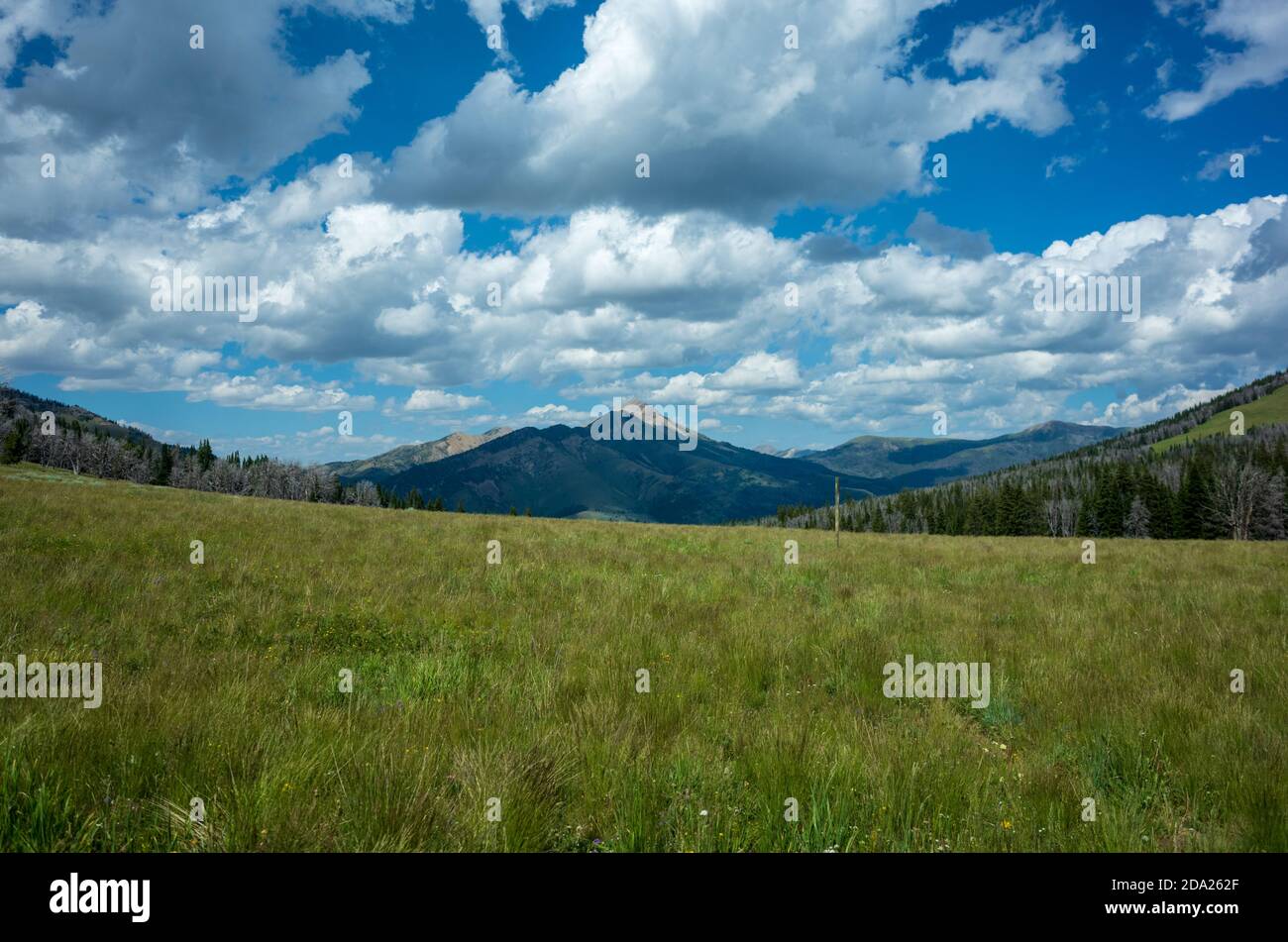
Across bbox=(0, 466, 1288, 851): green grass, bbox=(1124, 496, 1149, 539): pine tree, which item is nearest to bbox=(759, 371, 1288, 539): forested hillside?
bbox=(1124, 496, 1149, 539): pine tree

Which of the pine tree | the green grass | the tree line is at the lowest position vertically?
the pine tree

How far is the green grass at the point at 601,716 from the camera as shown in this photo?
3.14 meters

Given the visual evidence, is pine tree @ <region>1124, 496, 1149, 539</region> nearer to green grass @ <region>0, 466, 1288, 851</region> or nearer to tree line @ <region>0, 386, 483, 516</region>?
green grass @ <region>0, 466, 1288, 851</region>

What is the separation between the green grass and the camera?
314 centimetres

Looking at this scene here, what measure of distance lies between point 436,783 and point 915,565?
1590 cm

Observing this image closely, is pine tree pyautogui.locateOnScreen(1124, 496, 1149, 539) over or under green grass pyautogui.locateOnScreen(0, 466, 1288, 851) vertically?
under

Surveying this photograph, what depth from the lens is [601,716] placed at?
4.61m

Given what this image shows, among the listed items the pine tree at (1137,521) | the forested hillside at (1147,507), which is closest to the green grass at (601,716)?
the forested hillside at (1147,507)

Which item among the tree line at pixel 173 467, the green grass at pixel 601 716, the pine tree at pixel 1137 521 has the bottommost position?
the pine tree at pixel 1137 521

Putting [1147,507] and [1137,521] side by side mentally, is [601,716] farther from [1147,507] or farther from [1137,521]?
[1147,507]

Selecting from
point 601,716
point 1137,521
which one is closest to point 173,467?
point 601,716

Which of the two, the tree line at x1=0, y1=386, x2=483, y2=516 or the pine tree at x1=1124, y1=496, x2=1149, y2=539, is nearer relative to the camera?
the pine tree at x1=1124, y1=496, x2=1149, y2=539

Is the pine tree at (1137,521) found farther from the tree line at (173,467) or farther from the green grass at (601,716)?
the tree line at (173,467)
